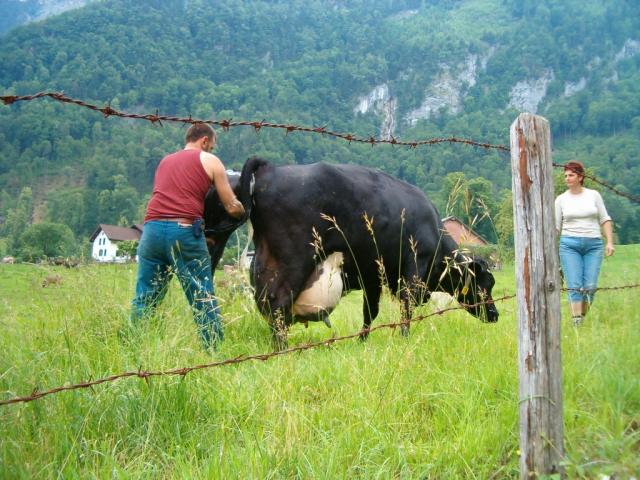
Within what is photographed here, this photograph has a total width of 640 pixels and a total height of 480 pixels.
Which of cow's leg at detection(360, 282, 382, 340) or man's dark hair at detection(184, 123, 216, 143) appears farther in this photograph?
cow's leg at detection(360, 282, 382, 340)

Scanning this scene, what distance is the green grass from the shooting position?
2504 millimetres

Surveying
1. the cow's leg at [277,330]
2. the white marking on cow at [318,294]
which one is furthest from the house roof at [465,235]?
the cow's leg at [277,330]

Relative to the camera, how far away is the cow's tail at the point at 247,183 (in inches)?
206

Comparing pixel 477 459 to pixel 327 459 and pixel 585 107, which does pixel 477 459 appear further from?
pixel 585 107

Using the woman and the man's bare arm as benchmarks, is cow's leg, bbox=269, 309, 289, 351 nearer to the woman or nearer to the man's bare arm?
the man's bare arm

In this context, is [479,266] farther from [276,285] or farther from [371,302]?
[276,285]

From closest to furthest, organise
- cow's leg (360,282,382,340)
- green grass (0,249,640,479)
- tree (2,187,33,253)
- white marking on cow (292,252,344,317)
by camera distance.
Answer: green grass (0,249,640,479)
white marking on cow (292,252,344,317)
cow's leg (360,282,382,340)
tree (2,187,33,253)

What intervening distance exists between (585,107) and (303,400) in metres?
183

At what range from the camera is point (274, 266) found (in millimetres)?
5258

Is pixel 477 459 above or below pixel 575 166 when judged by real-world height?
below

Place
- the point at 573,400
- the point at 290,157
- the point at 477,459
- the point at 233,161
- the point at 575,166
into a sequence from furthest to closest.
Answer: the point at 233,161 < the point at 290,157 < the point at 575,166 < the point at 573,400 < the point at 477,459

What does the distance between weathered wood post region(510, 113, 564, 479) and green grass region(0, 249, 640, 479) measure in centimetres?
17

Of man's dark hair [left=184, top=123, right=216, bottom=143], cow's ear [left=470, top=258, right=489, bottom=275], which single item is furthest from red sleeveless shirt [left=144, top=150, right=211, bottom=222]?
cow's ear [left=470, top=258, right=489, bottom=275]

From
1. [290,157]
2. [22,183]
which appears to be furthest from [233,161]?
[22,183]
